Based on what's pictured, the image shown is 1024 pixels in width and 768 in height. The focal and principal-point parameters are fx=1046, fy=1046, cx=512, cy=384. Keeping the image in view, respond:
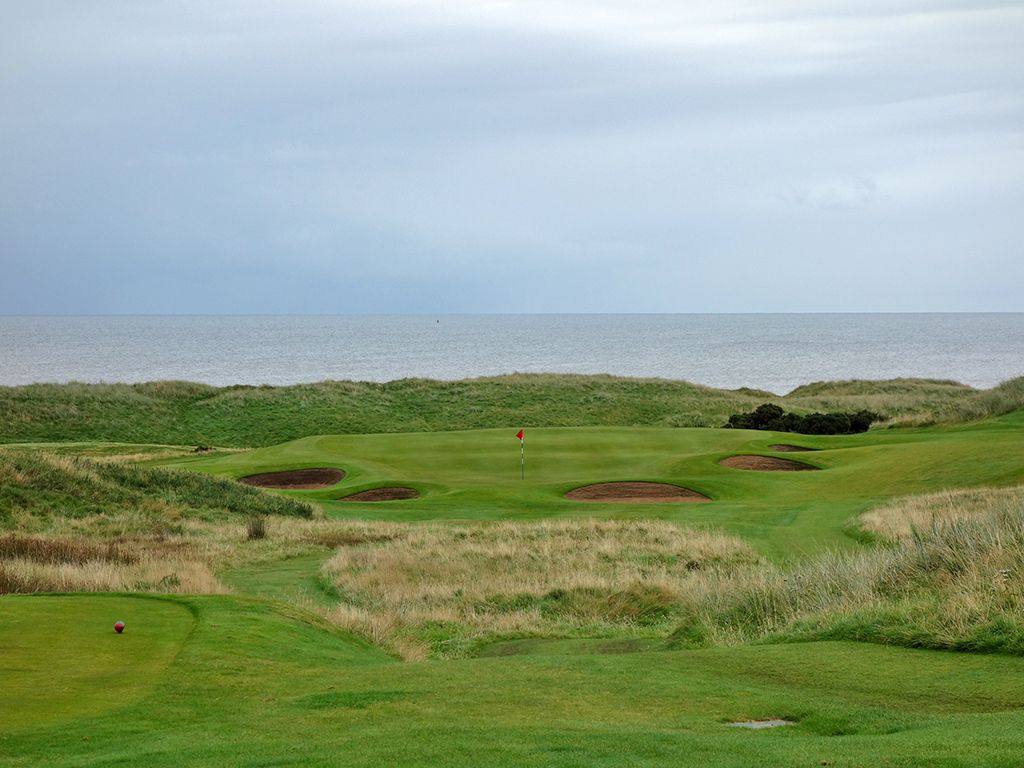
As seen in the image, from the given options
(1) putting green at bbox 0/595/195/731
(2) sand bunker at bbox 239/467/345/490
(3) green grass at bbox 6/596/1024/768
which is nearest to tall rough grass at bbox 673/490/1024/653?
(3) green grass at bbox 6/596/1024/768

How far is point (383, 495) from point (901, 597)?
72.3 feet

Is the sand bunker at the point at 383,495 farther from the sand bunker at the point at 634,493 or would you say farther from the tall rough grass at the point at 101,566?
the tall rough grass at the point at 101,566

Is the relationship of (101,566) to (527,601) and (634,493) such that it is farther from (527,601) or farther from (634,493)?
(634,493)

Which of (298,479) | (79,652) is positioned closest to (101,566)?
(79,652)

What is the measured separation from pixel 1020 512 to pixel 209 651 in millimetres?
10228

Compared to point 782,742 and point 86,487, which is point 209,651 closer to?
point 782,742

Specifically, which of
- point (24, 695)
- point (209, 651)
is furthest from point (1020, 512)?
point (24, 695)

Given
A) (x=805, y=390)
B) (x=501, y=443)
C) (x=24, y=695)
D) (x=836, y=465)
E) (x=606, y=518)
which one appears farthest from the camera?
(x=805, y=390)

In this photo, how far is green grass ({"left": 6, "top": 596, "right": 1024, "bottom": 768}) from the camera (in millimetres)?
6320

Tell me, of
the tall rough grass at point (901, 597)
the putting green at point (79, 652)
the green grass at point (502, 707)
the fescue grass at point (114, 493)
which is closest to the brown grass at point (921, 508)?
the tall rough grass at point (901, 597)

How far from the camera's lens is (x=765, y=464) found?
116 feet

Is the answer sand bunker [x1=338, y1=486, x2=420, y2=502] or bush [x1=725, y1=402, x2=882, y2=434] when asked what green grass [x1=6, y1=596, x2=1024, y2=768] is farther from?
bush [x1=725, y1=402, x2=882, y2=434]

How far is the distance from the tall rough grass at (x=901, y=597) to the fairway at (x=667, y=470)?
823 centimetres

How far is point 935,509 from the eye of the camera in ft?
71.4
